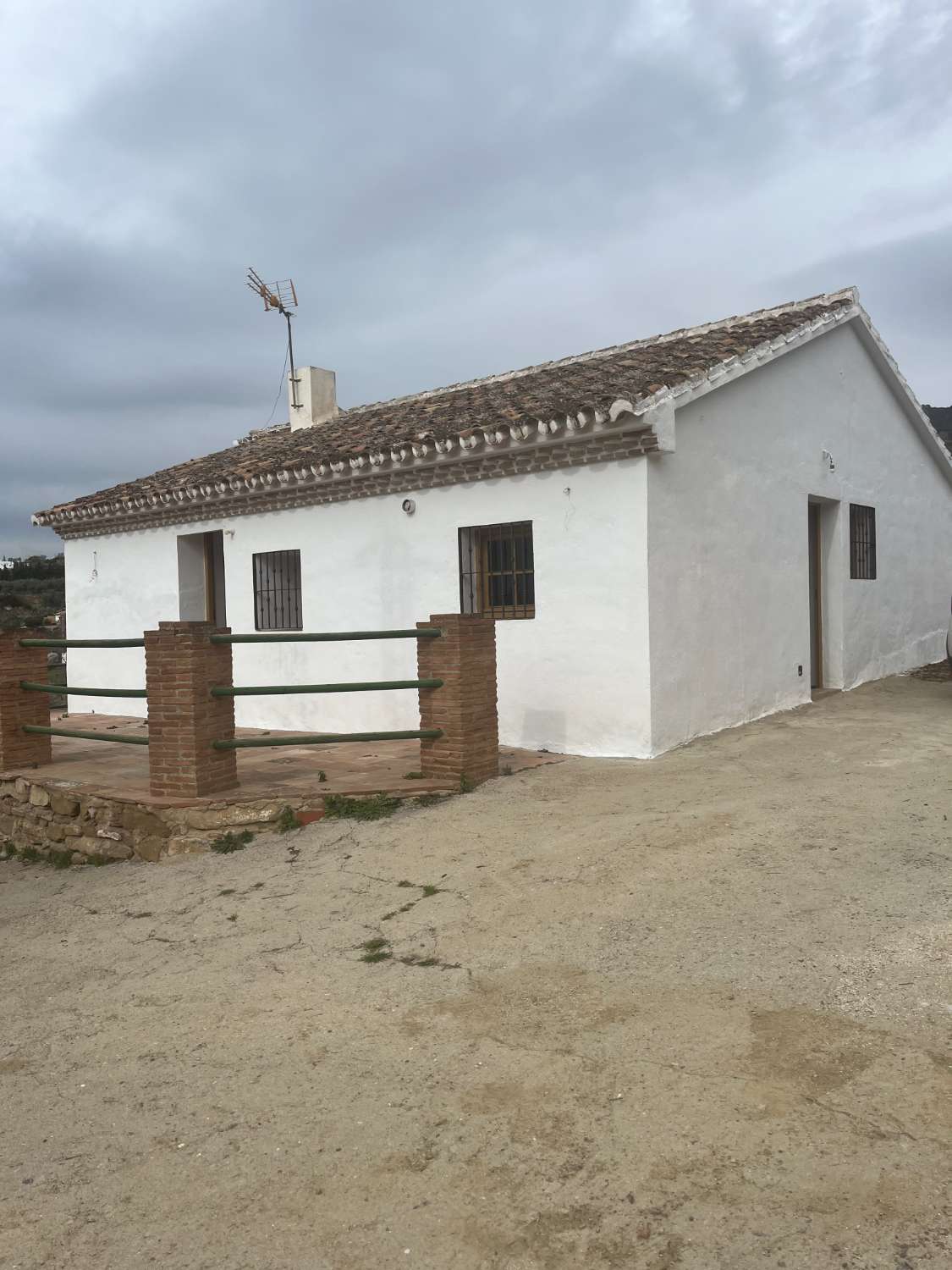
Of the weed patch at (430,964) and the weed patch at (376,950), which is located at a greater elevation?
the weed patch at (430,964)

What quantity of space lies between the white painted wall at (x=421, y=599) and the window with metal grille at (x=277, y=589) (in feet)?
0.41

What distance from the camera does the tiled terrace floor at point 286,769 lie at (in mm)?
6730

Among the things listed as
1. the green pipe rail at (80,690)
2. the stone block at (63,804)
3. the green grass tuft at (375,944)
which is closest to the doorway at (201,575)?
the green pipe rail at (80,690)

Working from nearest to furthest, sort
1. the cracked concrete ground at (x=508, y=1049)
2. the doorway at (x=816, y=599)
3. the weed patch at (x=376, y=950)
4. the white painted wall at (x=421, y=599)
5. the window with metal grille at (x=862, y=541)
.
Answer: the cracked concrete ground at (x=508, y=1049)
the weed patch at (x=376, y=950)
the white painted wall at (x=421, y=599)
the doorway at (x=816, y=599)
the window with metal grille at (x=862, y=541)

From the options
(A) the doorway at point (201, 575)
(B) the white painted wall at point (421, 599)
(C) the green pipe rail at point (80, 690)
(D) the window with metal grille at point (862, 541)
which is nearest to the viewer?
(C) the green pipe rail at point (80, 690)

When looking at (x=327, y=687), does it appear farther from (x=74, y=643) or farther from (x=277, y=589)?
(x=277, y=589)

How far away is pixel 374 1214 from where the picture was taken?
2564mm

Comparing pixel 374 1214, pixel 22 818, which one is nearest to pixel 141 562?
pixel 22 818

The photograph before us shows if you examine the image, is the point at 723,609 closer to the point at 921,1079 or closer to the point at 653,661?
the point at 653,661

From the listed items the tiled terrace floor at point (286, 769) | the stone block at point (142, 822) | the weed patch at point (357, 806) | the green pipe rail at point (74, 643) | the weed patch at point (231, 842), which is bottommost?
the weed patch at point (231, 842)

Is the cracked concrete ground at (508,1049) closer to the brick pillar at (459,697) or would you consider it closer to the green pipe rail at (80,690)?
the brick pillar at (459,697)

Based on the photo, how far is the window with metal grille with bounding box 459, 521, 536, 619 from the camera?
8.85 meters

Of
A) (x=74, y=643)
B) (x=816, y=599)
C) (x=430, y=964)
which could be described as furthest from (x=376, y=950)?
(x=816, y=599)

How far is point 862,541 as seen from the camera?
38.8 feet
